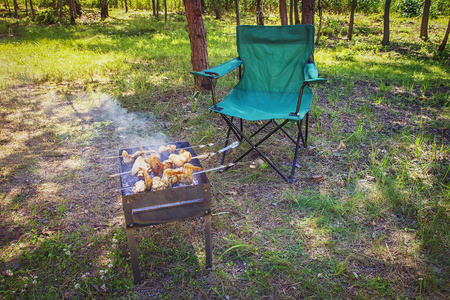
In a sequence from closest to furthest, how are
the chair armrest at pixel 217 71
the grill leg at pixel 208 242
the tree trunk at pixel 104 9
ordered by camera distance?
the grill leg at pixel 208 242 → the chair armrest at pixel 217 71 → the tree trunk at pixel 104 9

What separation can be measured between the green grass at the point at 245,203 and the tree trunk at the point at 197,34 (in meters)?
0.37

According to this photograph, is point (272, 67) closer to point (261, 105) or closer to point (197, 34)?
point (261, 105)

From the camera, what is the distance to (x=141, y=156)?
1.82 m

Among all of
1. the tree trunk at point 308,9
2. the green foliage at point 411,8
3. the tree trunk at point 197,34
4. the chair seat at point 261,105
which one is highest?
the green foliage at point 411,8

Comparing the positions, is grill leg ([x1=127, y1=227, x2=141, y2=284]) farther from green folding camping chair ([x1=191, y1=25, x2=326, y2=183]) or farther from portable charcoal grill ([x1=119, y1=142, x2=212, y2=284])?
green folding camping chair ([x1=191, y1=25, x2=326, y2=183])

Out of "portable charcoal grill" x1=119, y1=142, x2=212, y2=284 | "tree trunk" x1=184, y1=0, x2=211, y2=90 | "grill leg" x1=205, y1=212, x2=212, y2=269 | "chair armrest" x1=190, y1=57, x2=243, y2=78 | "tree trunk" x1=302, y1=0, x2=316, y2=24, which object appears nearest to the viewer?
"portable charcoal grill" x1=119, y1=142, x2=212, y2=284

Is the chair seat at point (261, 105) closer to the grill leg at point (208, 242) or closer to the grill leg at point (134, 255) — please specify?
the grill leg at point (208, 242)

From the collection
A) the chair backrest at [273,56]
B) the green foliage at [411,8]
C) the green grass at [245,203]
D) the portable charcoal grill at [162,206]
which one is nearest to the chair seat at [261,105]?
the chair backrest at [273,56]

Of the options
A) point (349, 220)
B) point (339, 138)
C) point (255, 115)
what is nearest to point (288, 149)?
point (339, 138)

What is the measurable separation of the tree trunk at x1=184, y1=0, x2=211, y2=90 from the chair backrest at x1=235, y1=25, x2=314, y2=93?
2.52ft

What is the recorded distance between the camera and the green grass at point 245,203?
5.33ft

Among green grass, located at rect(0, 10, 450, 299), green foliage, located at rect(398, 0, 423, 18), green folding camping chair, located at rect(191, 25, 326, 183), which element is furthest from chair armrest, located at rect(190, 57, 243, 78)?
green foliage, located at rect(398, 0, 423, 18)

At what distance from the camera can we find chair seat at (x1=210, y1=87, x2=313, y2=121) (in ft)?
7.44

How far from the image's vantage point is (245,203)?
224cm
